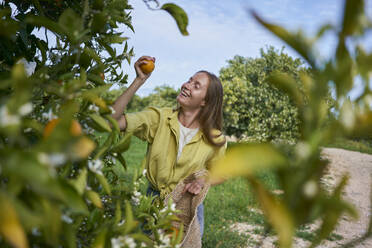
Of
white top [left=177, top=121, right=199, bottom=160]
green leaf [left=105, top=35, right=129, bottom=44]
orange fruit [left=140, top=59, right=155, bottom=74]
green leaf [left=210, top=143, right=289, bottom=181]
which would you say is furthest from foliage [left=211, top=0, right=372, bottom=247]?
white top [left=177, top=121, right=199, bottom=160]

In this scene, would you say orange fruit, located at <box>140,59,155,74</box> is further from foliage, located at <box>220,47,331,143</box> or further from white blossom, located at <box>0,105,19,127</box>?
foliage, located at <box>220,47,331,143</box>

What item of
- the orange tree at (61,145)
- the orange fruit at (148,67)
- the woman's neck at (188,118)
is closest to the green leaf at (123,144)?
the orange tree at (61,145)

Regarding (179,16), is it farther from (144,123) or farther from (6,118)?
(144,123)

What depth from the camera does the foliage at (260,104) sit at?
32.9 ft

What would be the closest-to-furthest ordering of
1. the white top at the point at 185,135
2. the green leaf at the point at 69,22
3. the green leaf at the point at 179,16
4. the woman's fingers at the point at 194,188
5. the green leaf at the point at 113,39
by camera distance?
the green leaf at the point at 69,22 → the green leaf at the point at 179,16 → the green leaf at the point at 113,39 → the woman's fingers at the point at 194,188 → the white top at the point at 185,135

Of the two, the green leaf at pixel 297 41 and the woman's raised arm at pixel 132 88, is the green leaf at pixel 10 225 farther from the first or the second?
the woman's raised arm at pixel 132 88

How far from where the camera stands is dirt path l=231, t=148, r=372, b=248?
373 centimetres

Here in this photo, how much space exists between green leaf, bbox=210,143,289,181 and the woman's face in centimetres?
156

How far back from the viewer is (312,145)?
0.42m

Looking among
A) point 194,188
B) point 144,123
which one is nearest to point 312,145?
point 194,188

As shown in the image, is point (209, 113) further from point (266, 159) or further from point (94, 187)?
point (266, 159)

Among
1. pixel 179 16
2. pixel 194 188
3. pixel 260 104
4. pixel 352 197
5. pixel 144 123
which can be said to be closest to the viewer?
pixel 179 16

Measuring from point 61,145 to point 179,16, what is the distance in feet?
1.63

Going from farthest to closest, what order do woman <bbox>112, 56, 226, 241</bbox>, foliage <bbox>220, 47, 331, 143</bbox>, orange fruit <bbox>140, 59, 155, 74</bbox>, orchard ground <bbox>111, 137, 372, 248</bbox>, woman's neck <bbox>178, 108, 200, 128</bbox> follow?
foliage <bbox>220, 47, 331, 143</bbox> → orchard ground <bbox>111, 137, 372, 248</bbox> → woman's neck <bbox>178, 108, 200, 128</bbox> → woman <bbox>112, 56, 226, 241</bbox> → orange fruit <bbox>140, 59, 155, 74</bbox>
